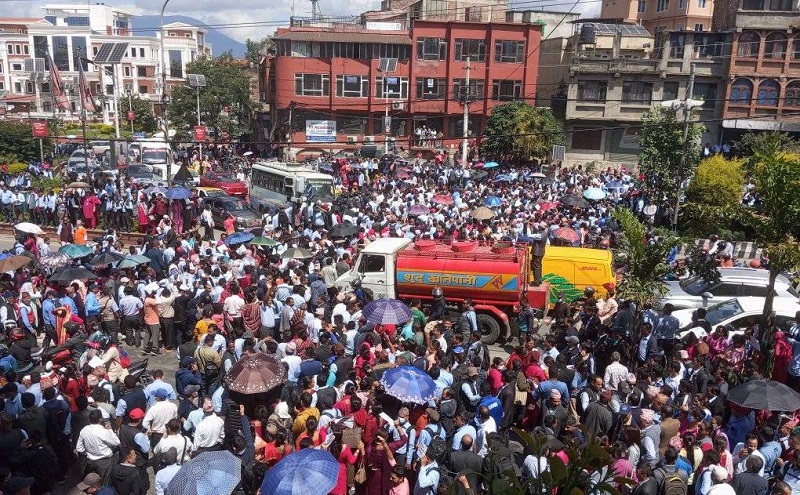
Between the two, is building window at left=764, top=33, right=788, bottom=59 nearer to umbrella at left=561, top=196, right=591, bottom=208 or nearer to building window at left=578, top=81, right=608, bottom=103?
building window at left=578, top=81, right=608, bottom=103

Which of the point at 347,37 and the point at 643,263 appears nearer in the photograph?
the point at 643,263

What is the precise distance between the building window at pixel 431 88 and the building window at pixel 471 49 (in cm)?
210

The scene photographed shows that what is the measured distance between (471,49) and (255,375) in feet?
138

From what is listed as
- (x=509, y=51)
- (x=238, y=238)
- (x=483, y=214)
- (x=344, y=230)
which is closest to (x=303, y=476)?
(x=238, y=238)

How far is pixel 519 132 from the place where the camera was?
40062mm

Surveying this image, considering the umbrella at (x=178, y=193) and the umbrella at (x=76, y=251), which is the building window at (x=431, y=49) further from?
the umbrella at (x=76, y=251)

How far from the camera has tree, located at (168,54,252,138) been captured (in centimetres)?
5144

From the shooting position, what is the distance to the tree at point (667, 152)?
80.5 feet

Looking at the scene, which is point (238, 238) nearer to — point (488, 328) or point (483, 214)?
point (488, 328)

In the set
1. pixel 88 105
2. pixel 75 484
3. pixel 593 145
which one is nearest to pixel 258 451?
pixel 75 484

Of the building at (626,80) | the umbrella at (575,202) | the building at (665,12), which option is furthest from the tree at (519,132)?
the building at (665,12)

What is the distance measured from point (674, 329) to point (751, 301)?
274 centimetres

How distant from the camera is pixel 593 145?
4512 centimetres

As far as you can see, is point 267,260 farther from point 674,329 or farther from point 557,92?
point 557,92
